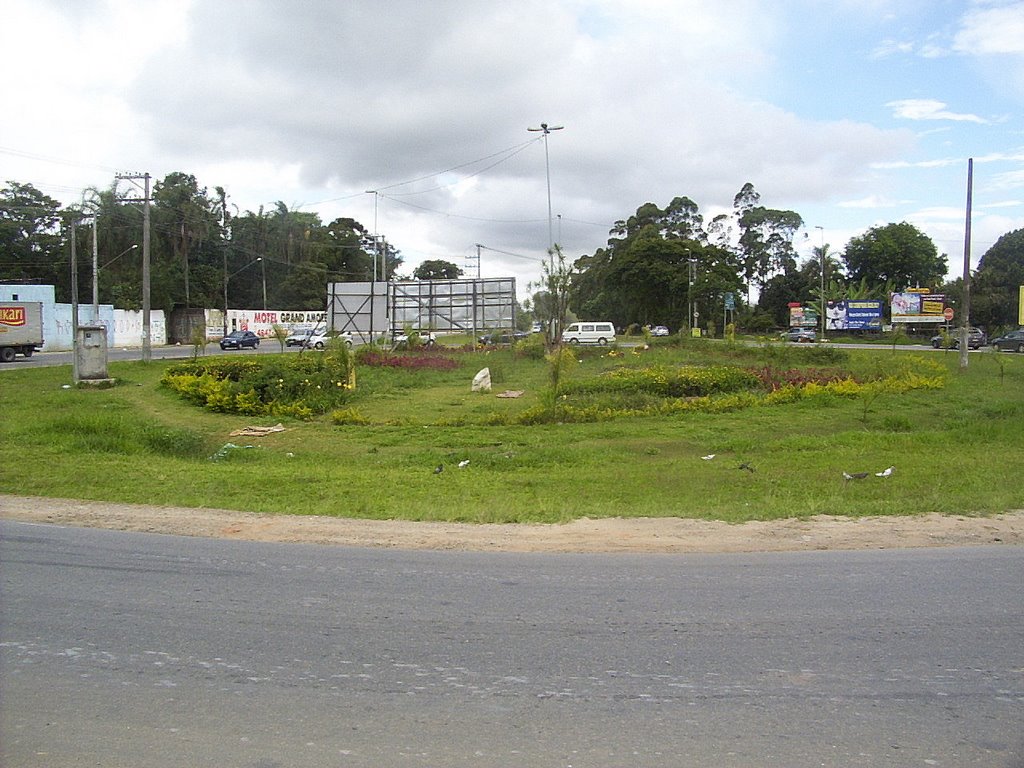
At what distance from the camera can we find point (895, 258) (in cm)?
8269

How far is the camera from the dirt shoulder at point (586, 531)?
816 cm

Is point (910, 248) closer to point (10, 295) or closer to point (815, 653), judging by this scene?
point (10, 295)

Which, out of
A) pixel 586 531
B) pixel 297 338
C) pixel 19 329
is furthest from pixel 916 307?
pixel 586 531

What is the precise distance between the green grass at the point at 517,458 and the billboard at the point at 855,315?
47.2m

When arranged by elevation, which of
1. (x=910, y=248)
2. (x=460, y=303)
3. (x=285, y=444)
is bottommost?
(x=285, y=444)

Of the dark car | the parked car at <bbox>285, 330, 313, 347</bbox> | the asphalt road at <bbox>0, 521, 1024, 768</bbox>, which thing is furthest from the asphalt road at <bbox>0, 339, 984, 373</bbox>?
the asphalt road at <bbox>0, 521, 1024, 768</bbox>

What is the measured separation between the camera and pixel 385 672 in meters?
4.83

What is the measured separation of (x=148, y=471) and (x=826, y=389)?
17.5m

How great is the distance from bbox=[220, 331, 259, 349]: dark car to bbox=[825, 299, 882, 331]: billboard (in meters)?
47.9

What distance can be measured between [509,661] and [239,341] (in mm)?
56659

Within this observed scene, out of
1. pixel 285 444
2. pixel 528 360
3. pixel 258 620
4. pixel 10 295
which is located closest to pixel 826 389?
pixel 285 444

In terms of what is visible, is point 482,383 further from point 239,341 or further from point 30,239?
point 30,239

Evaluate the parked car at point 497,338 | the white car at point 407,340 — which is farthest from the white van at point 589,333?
the white car at point 407,340

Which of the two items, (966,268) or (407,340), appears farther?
(407,340)
